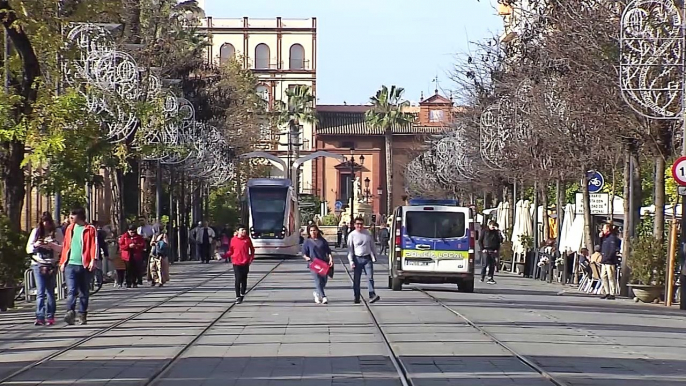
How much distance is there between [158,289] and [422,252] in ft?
24.1

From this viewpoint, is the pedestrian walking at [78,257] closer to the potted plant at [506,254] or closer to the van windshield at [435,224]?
the van windshield at [435,224]

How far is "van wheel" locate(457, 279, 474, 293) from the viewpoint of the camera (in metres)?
32.1

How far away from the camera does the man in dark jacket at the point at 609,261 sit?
30.6m

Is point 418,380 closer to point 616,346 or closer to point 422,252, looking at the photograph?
point 616,346

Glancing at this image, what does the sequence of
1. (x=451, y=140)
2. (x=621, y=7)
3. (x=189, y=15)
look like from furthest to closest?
(x=189, y=15)
(x=451, y=140)
(x=621, y=7)

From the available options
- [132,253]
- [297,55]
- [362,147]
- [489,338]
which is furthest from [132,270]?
[297,55]

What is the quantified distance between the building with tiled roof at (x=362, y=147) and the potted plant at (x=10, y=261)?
98199 mm

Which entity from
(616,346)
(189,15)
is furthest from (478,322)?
(189,15)

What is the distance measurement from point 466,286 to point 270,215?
92.8ft

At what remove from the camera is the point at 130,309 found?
25.8 metres

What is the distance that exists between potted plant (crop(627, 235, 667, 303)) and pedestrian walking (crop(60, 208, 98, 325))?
13116 millimetres

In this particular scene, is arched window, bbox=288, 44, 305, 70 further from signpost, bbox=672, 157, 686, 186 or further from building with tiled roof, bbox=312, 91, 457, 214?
signpost, bbox=672, 157, 686, 186

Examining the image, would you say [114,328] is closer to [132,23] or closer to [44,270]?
[44,270]

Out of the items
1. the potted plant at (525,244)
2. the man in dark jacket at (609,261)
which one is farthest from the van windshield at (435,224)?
the potted plant at (525,244)
